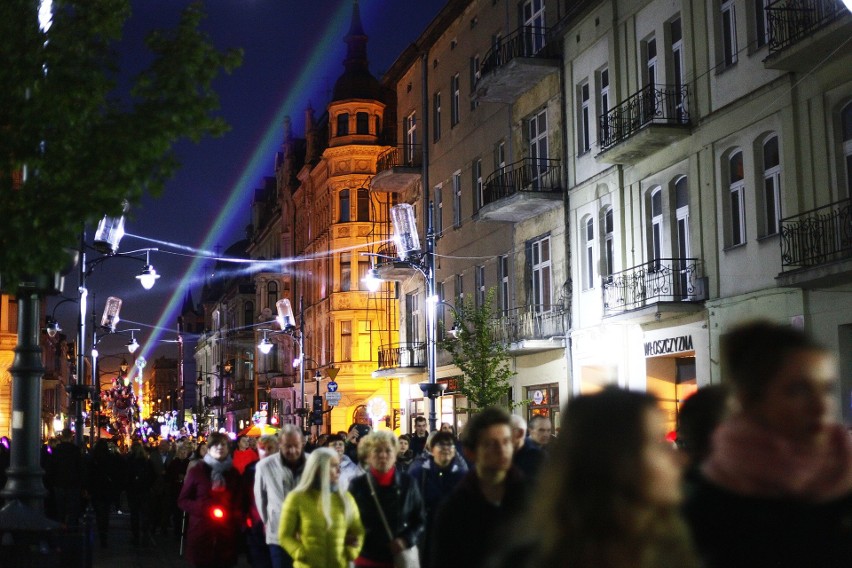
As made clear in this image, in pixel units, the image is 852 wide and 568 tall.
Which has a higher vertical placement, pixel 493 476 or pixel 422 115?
pixel 422 115

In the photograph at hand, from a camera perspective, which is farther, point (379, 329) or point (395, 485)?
point (379, 329)

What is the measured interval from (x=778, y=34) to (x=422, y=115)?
24.8m

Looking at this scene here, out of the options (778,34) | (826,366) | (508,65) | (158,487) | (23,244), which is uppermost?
(508,65)

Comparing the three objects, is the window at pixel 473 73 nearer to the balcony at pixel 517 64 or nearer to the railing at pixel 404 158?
the balcony at pixel 517 64

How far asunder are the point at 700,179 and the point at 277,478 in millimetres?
14515

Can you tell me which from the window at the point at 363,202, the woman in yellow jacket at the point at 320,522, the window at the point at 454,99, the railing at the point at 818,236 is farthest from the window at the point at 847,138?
the window at the point at 363,202

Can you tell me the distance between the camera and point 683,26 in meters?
23.9

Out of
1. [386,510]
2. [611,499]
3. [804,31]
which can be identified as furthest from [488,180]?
[611,499]

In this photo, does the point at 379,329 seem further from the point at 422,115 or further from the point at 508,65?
the point at 508,65

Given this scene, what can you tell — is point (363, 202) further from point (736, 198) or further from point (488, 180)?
point (736, 198)

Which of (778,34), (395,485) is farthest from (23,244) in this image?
(778,34)

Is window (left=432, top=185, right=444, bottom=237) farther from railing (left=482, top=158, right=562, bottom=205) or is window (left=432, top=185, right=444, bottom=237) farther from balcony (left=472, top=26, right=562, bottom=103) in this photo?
balcony (left=472, top=26, right=562, bottom=103)

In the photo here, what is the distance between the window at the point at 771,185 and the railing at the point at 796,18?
1.89m

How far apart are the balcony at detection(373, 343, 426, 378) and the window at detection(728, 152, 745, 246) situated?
22544 millimetres
